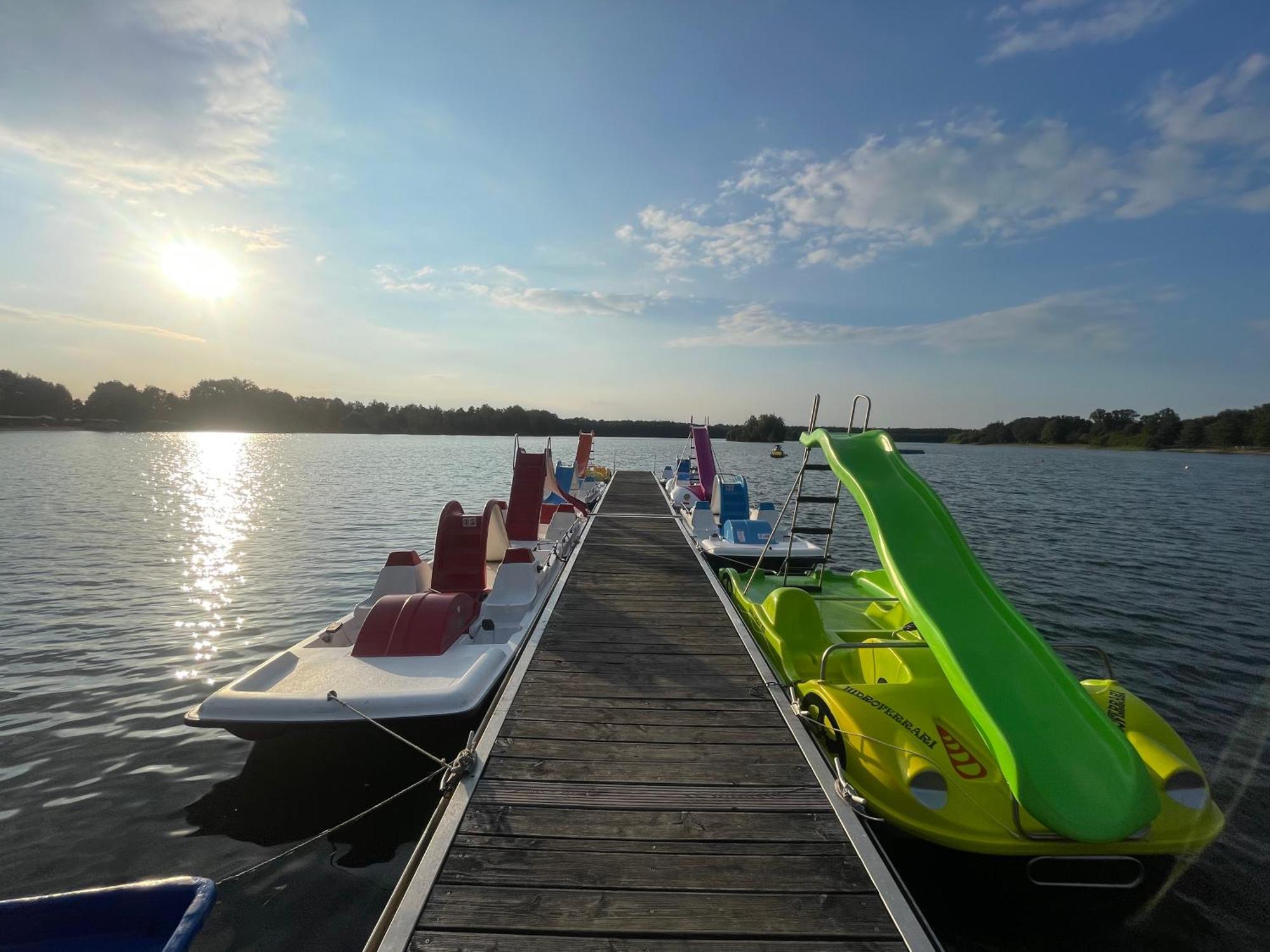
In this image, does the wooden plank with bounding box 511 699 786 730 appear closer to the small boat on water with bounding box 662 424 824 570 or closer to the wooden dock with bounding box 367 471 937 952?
the wooden dock with bounding box 367 471 937 952

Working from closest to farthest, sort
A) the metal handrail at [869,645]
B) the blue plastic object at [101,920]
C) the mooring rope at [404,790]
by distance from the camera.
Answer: the blue plastic object at [101,920]
the mooring rope at [404,790]
the metal handrail at [869,645]

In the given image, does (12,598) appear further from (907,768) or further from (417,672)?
(907,768)

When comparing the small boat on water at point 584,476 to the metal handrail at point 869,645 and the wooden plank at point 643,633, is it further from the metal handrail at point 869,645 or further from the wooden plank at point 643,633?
the metal handrail at point 869,645

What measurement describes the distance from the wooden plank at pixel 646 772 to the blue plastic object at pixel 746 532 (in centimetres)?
930

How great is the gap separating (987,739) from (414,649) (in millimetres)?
5466

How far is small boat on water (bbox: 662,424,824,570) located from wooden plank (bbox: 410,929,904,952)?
24.9ft

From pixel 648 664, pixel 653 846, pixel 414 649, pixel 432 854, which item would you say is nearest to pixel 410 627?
pixel 414 649

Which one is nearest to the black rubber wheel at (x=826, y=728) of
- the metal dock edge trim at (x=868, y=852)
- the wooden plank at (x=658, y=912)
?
the metal dock edge trim at (x=868, y=852)

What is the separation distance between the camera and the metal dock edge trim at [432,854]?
2.97 meters

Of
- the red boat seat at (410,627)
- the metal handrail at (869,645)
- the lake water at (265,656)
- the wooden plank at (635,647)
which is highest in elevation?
the metal handrail at (869,645)

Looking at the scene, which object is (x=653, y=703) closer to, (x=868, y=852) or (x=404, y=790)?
(x=404, y=790)

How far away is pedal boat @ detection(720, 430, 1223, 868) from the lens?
4043mm

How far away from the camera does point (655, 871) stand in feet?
11.4

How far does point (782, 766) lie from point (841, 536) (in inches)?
731
